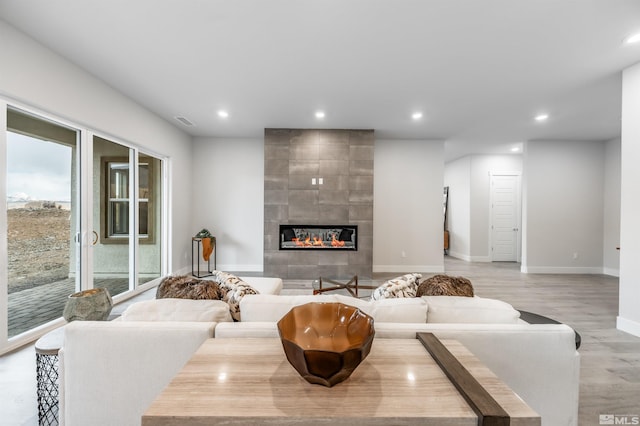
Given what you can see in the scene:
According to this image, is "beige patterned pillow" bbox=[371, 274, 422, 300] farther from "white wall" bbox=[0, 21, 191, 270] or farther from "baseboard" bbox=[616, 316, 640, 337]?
"white wall" bbox=[0, 21, 191, 270]

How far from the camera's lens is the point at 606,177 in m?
5.80

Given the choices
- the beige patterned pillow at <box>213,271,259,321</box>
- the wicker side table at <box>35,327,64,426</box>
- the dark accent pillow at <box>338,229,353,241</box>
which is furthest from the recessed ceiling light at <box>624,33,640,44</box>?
the wicker side table at <box>35,327,64,426</box>

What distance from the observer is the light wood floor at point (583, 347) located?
71.7 inches

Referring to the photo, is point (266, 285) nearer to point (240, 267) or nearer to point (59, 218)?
point (59, 218)

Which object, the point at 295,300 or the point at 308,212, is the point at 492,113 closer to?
the point at 308,212

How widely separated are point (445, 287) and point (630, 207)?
2.80m

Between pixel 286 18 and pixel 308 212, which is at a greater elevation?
pixel 286 18

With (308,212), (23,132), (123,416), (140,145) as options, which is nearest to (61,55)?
(23,132)

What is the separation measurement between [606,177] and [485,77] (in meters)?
4.83

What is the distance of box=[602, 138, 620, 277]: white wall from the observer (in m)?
5.55

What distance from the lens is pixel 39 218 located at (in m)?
2.76

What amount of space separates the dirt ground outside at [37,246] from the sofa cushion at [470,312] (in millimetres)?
3425

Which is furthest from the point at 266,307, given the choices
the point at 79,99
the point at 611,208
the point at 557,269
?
the point at 611,208

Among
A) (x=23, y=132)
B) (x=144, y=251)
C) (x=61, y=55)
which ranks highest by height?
(x=61, y=55)
